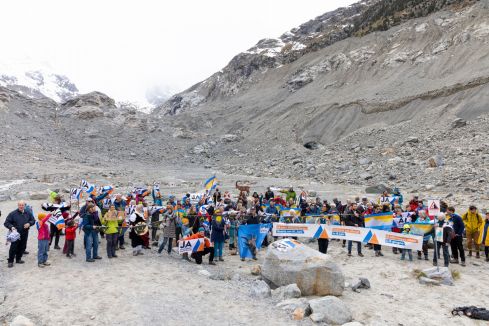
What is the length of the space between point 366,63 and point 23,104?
196 feet

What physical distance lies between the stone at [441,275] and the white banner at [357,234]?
4.69 ft

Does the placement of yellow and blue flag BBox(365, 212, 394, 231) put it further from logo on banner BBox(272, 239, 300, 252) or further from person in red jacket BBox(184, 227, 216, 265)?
person in red jacket BBox(184, 227, 216, 265)

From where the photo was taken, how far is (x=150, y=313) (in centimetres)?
798

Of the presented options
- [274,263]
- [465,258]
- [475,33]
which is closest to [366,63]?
[475,33]

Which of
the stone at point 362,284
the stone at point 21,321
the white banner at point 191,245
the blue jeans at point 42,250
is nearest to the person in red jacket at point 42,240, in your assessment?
the blue jeans at point 42,250

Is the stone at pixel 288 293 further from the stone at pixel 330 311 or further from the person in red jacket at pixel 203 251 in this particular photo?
the person in red jacket at pixel 203 251

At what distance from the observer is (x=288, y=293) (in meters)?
9.20

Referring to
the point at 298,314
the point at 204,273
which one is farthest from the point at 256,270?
the point at 298,314

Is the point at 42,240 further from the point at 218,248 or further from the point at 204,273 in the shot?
the point at 218,248

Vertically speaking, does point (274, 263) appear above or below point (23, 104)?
below

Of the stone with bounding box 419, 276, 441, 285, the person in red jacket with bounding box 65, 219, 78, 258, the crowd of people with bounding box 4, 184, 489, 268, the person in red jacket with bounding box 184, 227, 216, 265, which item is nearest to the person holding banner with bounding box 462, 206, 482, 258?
the crowd of people with bounding box 4, 184, 489, 268

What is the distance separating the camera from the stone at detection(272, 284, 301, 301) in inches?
361

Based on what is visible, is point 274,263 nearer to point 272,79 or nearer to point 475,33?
point 475,33

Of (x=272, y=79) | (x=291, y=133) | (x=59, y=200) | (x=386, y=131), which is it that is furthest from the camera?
(x=272, y=79)
